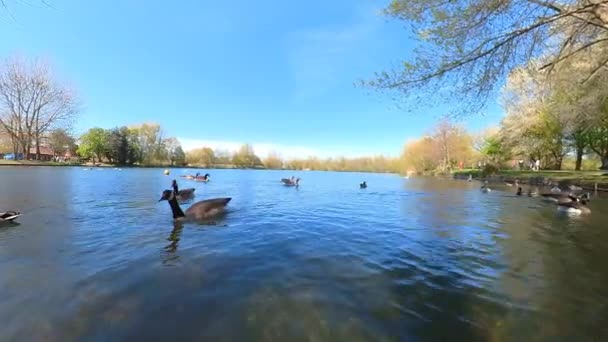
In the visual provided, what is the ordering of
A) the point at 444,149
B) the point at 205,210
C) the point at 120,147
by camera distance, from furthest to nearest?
the point at 120,147, the point at 444,149, the point at 205,210

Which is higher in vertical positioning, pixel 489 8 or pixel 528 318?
pixel 489 8

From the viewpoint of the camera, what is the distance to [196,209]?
31.2 ft

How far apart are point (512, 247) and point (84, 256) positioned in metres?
8.42

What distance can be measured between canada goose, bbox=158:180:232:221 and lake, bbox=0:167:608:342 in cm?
53

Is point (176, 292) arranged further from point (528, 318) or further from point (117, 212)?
point (117, 212)

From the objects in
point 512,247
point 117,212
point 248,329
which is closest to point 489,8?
point 512,247

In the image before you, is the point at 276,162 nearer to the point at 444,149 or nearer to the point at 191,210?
the point at 444,149

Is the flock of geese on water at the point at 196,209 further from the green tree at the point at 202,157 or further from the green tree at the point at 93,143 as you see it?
the green tree at the point at 202,157

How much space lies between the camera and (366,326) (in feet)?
10.5

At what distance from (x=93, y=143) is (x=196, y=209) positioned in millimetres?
76492

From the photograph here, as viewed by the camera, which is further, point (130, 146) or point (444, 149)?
point (130, 146)

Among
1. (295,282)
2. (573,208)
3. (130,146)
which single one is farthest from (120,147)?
(573,208)

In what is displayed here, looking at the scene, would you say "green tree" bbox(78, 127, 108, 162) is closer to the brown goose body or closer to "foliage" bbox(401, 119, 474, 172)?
"foliage" bbox(401, 119, 474, 172)

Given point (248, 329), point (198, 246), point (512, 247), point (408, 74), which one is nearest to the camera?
point (248, 329)
